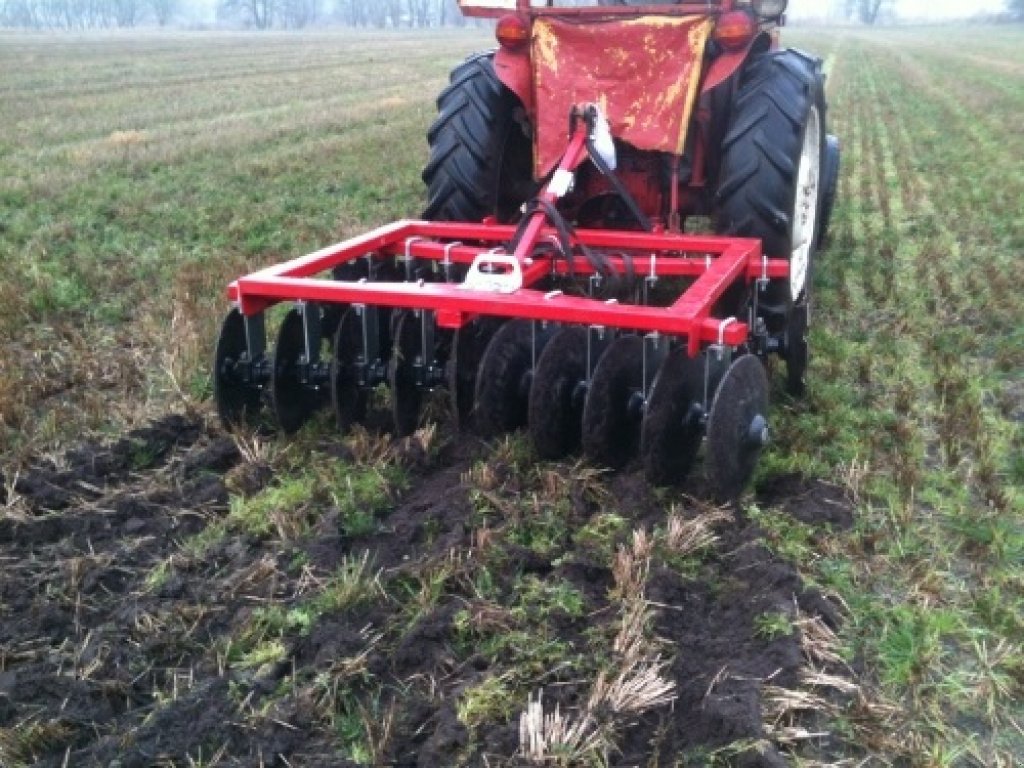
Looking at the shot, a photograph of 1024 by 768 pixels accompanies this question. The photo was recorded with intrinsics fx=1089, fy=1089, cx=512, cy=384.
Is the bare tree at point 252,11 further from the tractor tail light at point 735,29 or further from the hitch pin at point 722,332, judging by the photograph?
the hitch pin at point 722,332

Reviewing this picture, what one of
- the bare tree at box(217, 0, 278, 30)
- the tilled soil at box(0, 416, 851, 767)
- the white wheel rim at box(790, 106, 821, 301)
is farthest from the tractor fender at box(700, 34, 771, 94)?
the bare tree at box(217, 0, 278, 30)

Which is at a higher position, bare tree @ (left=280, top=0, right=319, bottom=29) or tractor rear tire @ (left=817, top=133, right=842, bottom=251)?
tractor rear tire @ (left=817, top=133, right=842, bottom=251)

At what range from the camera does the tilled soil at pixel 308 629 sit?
7.38ft

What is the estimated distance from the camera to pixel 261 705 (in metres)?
2.36

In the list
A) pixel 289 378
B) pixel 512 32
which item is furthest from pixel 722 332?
pixel 512 32

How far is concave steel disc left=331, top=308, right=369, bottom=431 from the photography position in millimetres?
3686

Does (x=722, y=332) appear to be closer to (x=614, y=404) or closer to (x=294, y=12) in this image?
(x=614, y=404)

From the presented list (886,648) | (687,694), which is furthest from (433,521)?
(886,648)

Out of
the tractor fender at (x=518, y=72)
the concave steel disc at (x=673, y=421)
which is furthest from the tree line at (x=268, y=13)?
the concave steel disc at (x=673, y=421)

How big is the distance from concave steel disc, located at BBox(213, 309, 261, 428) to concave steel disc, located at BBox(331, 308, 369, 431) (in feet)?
1.06

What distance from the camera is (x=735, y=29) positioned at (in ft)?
13.2

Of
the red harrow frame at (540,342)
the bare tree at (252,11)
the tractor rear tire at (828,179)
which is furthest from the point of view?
the bare tree at (252,11)

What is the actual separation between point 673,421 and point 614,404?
0.21m

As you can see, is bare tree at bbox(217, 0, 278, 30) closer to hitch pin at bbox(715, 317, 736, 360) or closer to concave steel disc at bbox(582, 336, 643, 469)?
concave steel disc at bbox(582, 336, 643, 469)
